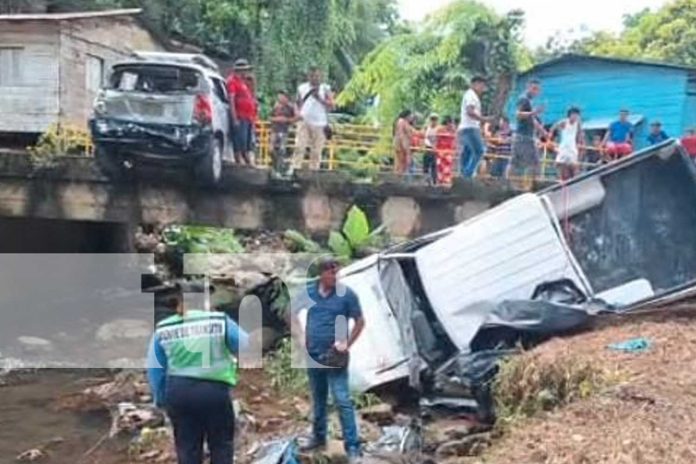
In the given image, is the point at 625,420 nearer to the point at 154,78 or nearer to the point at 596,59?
the point at 154,78

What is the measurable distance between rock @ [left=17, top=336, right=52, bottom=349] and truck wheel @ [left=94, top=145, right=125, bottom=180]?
314 cm

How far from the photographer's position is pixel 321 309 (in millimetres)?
7539

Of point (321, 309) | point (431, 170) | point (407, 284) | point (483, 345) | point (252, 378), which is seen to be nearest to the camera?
point (321, 309)

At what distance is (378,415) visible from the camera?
9039 mm

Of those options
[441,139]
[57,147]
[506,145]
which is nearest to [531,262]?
[441,139]

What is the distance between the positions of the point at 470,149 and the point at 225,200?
388 centimetres

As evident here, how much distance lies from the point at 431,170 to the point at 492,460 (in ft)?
33.5

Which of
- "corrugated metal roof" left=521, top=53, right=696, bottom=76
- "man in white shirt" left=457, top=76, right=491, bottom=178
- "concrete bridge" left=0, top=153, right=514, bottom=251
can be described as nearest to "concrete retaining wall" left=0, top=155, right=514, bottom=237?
"concrete bridge" left=0, top=153, right=514, bottom=251

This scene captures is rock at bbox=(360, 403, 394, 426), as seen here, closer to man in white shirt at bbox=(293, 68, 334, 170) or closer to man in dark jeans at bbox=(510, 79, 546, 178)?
man in white shirt at bbox=(293, 68, 334, 170)

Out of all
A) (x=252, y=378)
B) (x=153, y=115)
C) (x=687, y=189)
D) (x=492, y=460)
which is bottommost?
(x=252, y=378)

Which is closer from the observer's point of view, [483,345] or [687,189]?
[483,345]

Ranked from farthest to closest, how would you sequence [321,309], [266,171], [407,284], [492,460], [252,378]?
[266,171], [252,378], [407,284], [321,309], [492,460]

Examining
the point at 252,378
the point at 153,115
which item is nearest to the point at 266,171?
the point at 153,115

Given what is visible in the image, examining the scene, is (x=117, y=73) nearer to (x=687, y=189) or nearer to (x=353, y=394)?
(x=353, y=394)
